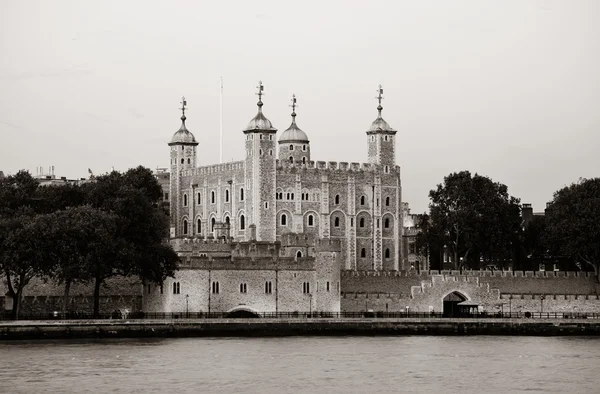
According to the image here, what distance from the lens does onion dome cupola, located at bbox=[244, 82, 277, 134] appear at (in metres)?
121

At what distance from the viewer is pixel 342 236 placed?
126500 millimetres

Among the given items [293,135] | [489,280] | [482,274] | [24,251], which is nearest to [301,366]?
[24,251]

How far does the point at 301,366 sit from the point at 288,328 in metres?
16.8

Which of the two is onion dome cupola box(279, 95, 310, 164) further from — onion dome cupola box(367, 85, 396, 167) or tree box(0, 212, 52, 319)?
tree box(0, 212, 52, 319)

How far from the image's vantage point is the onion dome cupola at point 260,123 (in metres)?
121

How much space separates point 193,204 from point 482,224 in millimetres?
21831

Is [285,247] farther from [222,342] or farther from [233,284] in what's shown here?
[222,342]

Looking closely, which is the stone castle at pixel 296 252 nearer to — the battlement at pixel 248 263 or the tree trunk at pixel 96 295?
the battlement at pixel 248 263

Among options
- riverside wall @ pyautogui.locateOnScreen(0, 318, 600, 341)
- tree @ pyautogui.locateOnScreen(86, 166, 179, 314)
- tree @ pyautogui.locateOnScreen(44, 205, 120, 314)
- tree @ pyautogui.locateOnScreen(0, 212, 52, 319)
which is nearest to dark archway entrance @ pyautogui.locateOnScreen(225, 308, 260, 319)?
tree @ pyautogui.locateOnScreen(86, 166, 179, 314)

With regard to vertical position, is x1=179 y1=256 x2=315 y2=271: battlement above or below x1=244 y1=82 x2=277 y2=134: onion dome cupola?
below

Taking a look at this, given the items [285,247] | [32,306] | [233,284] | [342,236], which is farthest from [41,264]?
[342,236]

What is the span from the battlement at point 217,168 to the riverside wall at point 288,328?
96.2 ft

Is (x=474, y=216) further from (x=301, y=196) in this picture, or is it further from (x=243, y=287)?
(x=243, y=287)

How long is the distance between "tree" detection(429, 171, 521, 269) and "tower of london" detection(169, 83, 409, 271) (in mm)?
4608
